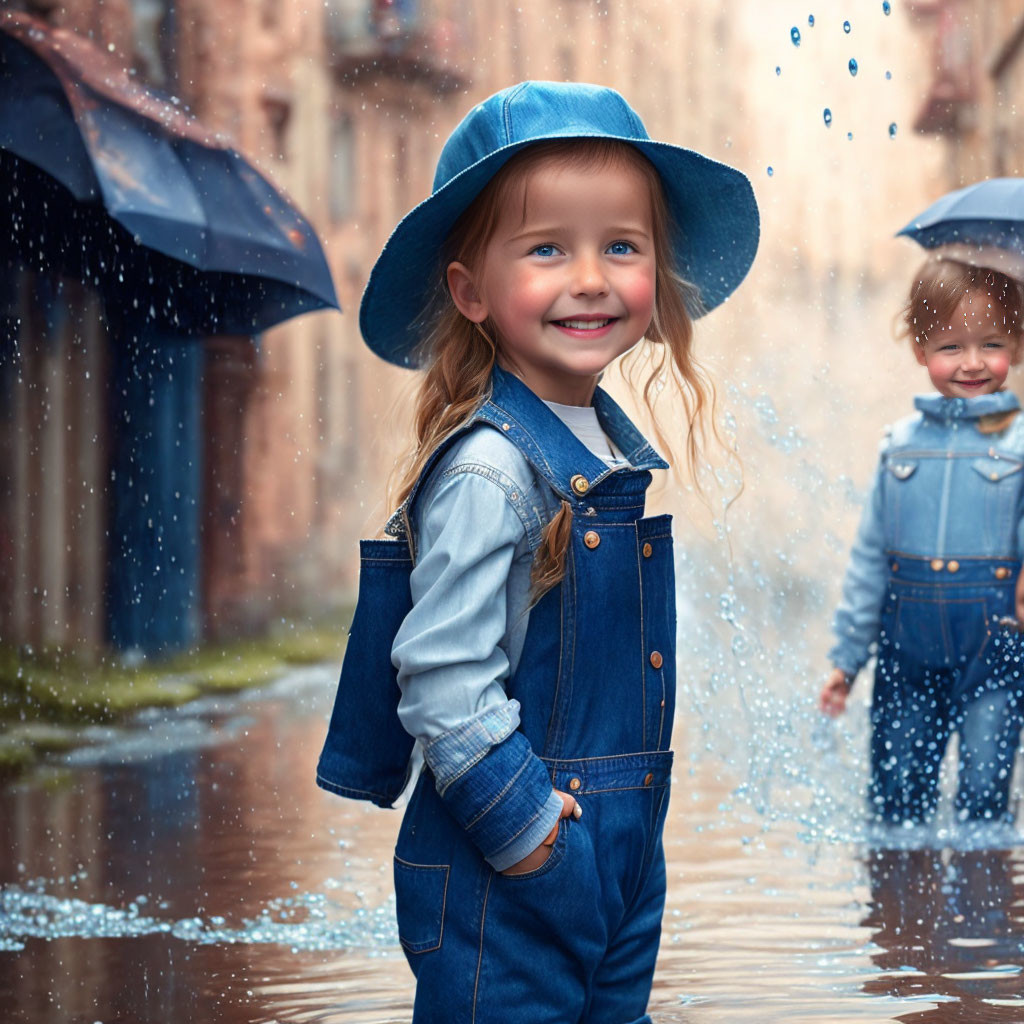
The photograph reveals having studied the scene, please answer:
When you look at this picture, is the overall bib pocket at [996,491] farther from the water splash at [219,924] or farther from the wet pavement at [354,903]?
the water splash at [219,924]

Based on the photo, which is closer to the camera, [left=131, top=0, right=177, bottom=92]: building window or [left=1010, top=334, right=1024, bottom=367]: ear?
→ [left=1010, top=334, right=1024, bottom=367]: ear

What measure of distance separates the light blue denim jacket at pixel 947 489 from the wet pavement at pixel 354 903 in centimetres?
52

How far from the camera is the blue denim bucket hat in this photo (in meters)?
1.65

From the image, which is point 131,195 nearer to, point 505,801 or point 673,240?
point 673,240

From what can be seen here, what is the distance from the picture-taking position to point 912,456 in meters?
3.13

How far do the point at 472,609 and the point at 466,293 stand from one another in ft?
1.25

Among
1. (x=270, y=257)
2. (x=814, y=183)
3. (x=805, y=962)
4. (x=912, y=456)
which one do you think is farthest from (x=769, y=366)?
(x=805, y=962)

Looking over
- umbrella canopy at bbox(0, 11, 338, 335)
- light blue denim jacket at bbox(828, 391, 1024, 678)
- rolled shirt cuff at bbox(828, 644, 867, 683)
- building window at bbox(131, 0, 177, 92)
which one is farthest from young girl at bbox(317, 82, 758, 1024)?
building window at bbox(131, 0, 177, 92)

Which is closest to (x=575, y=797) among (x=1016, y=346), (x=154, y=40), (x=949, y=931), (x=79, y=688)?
(x=949, y=931)

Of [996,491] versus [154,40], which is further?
[154,40]

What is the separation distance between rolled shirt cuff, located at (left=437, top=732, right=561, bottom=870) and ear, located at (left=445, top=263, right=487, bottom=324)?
458 mm

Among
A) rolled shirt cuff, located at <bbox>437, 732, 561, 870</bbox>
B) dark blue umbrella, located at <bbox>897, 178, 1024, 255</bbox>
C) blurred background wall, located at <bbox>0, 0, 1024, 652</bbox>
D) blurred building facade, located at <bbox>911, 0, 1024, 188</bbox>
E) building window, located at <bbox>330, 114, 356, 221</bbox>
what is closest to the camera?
rolled shirt cuff, located at <bbox>437, 732, 561, 870</bbox>

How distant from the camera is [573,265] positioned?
65.1 inches

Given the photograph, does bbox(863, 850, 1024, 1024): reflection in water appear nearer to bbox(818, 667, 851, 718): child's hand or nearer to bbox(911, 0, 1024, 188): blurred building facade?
bbox(818, 667, 851, 718): child's hand
